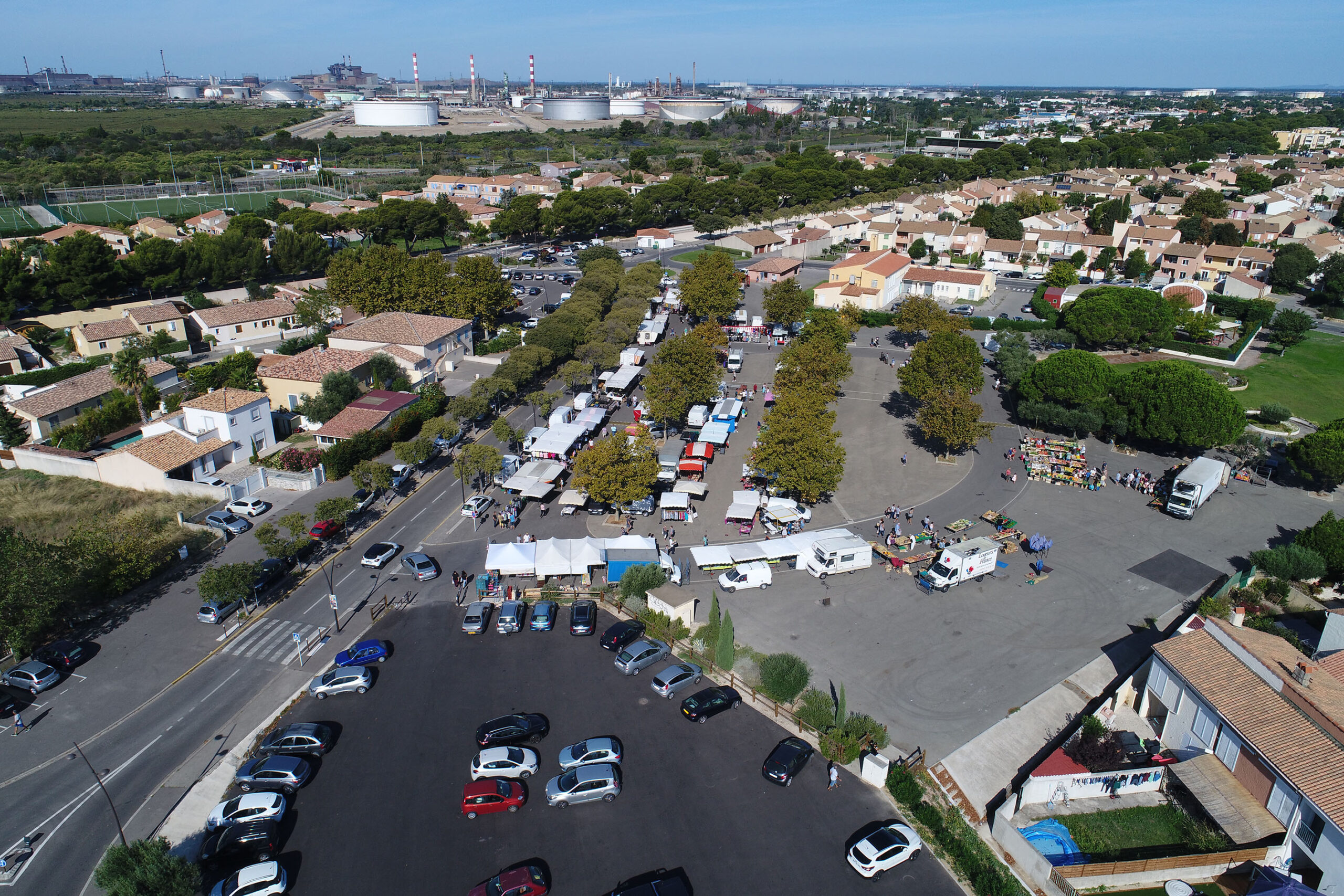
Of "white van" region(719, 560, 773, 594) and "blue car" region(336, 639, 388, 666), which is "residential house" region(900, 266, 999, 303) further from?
"blue car" region(336, 639, 388, 666)

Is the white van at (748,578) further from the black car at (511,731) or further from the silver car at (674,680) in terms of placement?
the black car at (511,731)

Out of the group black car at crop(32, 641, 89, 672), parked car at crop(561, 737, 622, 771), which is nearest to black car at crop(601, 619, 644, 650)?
parked car at crop(561, 737, 622, 771)

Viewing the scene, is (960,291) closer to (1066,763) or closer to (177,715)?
(1066,763)

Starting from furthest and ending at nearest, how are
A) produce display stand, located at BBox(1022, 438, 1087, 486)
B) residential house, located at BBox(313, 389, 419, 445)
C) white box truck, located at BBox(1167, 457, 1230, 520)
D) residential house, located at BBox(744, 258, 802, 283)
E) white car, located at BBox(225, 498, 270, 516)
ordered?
residential house, located at BBox(744, 258, 802, 283) → residential house, located at BBox(313, 389, 419, 445) → produce display stand, located at BBox(1022, 438, 1087, 486) → white car, located at BBox(225, 498, 270, 516) → white box truck, located at BBox(1167, 457, 1230, 520)

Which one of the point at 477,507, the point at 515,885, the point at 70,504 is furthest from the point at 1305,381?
the point at 70,504

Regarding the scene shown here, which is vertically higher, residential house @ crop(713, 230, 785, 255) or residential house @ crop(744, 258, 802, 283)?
residential house @ crop(713, 230, 785, 255)

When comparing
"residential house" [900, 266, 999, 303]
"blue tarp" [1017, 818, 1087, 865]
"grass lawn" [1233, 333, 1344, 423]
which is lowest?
"blue tarp" [1017, 818, 1087, 865]

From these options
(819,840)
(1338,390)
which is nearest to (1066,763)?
(819,840)
